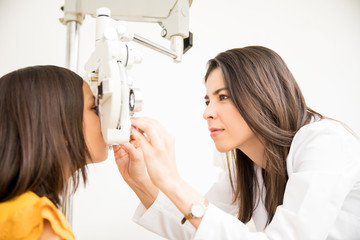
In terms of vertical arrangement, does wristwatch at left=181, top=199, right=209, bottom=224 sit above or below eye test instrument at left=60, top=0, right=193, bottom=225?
below

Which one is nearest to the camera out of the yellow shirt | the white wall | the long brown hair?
the yellow shirt

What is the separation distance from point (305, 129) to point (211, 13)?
3.68 ft

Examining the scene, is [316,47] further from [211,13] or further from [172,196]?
[172,196]

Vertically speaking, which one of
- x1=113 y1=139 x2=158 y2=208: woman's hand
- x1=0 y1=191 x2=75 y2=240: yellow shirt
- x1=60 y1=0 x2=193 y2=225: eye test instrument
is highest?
x1=60 y1=0 x2=193 y2=225: eye test instrument

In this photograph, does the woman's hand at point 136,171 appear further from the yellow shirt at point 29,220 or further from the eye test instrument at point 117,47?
the yellow shirt at point 29,220

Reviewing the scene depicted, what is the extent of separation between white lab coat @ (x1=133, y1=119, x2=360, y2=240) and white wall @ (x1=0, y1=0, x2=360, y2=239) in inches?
32.0

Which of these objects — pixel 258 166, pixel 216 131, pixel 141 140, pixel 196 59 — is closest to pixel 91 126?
pixel 141 140

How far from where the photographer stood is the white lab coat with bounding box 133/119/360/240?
71 cm

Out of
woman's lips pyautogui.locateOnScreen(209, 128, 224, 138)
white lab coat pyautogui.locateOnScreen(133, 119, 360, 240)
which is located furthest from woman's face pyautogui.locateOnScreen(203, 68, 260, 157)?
white lab coat pyautogui.locateOnScreen(133, 119, 360, 240)

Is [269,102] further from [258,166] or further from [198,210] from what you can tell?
[198,210]

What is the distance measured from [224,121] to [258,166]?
1.03 feet

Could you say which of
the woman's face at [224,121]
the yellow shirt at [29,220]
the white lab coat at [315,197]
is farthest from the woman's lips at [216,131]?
the yellow shirt at [29,220]

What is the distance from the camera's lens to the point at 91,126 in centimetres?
78

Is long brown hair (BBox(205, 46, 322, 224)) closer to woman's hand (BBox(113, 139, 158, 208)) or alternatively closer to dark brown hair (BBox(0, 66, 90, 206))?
woman's hand (BBox(113, 139, 158, 208))
